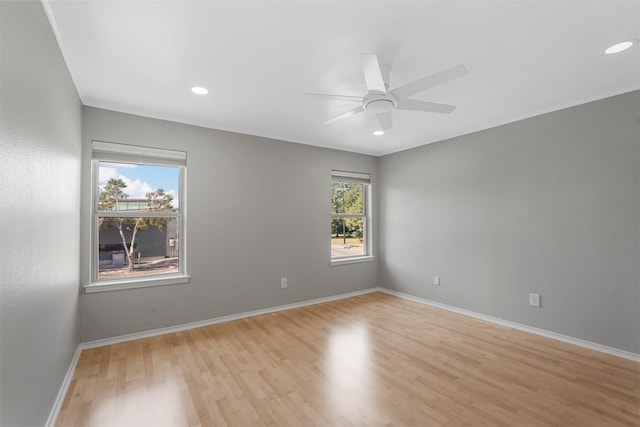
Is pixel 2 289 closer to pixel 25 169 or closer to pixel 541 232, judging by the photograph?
pixel 25 169

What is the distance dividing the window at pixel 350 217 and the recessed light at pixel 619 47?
10.9 feet

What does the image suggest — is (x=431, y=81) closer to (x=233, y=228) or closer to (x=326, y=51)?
(x=326, y=51)

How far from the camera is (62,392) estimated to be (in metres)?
2.11

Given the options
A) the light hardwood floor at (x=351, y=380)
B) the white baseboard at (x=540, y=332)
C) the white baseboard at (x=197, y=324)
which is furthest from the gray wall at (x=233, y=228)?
the white baseboard at (x=540, y=332)

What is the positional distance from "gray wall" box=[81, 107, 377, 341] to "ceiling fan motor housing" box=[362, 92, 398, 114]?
2.05 metres

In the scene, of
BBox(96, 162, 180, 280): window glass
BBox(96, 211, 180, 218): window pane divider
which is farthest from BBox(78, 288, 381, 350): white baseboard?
BBox(96, 211, 180, 218): window pane divider

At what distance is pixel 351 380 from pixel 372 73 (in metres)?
2.28

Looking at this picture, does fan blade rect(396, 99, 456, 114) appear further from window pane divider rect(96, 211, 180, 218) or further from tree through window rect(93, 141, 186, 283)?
window pane divider rect(96, 211, 180, 218)

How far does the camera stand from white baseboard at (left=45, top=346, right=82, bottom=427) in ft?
6.00

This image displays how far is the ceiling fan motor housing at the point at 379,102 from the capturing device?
2.27 meters

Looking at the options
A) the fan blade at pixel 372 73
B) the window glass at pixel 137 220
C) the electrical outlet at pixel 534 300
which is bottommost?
the electrical outlet at pixel 534 300

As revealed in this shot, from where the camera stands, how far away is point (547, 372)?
8.05ft

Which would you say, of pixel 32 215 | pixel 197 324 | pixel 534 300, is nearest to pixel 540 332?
pixel 534 300

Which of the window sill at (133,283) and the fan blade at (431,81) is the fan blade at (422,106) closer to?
the fan blade at (431,81)
